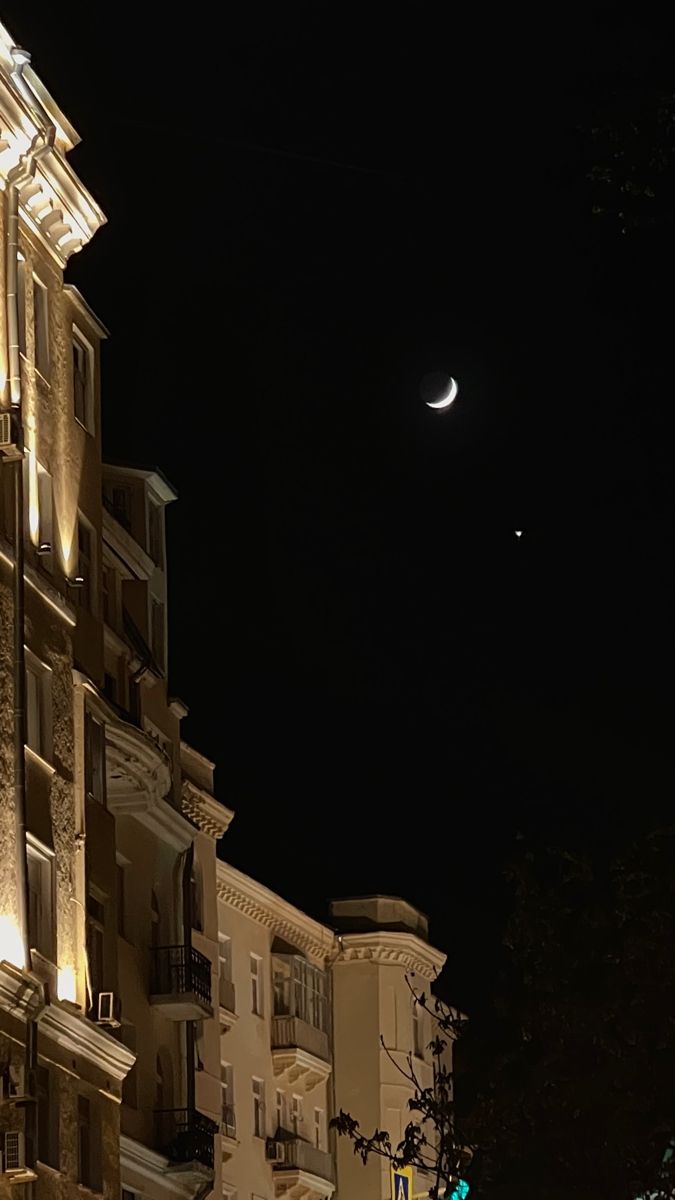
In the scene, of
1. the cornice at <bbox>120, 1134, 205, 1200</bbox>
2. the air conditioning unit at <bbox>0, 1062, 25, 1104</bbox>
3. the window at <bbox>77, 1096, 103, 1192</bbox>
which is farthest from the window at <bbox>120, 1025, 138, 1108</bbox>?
the air conditioning unit at <bbox>0, 1062, 25, 1104</bbox>

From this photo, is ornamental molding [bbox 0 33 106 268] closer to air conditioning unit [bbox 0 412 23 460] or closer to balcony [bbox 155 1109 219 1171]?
air conditioning unit [bbox 0 412 23 460]

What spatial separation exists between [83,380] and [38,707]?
20.1 ft

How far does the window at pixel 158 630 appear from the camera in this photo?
47.3m

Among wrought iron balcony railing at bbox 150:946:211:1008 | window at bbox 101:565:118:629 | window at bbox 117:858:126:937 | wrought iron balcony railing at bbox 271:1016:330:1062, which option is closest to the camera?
window at bbox 101:565:118:629

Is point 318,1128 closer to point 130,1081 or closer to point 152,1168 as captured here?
point 130,1081

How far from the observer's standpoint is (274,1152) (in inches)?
2479

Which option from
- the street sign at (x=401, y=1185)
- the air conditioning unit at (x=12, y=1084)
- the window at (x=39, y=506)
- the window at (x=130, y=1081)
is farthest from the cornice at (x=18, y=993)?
the street sign at (x=401, y=1185)

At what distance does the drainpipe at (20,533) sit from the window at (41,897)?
0.83 m

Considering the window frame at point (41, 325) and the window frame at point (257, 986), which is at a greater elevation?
the window frame at point (257, 986)

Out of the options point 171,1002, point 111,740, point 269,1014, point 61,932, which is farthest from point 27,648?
point 269,1014

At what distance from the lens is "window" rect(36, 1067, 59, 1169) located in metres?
31.4

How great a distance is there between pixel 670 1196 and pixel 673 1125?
942mm

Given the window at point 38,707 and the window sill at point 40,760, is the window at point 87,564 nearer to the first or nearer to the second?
the window at point 38,707

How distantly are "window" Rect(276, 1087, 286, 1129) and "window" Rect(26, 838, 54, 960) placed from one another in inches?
1293
